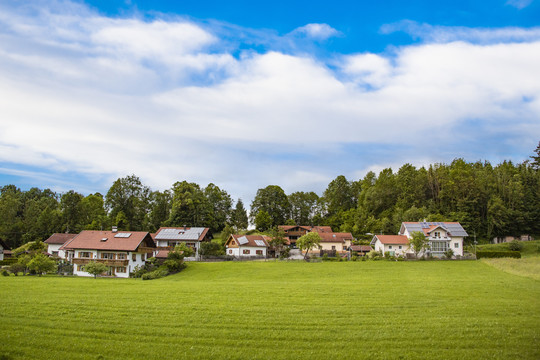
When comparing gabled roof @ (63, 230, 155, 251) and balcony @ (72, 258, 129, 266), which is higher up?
gabled roof @ (63, 230, 155, 251)

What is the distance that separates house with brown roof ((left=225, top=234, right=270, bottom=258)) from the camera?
6575cm

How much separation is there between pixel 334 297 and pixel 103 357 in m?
16.3

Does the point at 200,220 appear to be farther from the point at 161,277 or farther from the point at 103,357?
the point at 103,357

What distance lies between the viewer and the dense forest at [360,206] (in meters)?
74.3

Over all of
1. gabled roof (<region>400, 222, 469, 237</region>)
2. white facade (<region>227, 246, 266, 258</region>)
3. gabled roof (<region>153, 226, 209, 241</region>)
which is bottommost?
white facade (<region>227, 246, 266, 258</region>)

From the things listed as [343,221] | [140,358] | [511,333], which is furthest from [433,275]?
[343,221]

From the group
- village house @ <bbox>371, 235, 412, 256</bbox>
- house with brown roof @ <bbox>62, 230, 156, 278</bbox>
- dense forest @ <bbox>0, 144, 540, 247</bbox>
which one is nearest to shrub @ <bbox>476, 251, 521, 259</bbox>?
village house @ <bbox>371, 235, 412, 256</bbox>

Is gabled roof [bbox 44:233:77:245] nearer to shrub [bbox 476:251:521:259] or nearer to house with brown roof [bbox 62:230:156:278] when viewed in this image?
house with brown roof [bbox 62:230:156:278]

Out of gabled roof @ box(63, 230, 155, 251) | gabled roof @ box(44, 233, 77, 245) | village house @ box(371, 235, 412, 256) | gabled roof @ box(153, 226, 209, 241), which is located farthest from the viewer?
gabled roof @ box(153, 226, 209, 241)

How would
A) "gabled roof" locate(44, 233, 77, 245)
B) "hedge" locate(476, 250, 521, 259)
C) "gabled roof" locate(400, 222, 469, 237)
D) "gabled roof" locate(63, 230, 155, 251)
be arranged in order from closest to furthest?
"gabled roof" locate(63, 230, 155, 251) < "hedge" locate(476, 250, 521, 259) < "gabled roof" locate(400, 222, 469, 237) < "gabled roof" locate(44, 233, 77, 245)

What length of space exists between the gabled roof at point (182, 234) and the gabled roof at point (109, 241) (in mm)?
14824

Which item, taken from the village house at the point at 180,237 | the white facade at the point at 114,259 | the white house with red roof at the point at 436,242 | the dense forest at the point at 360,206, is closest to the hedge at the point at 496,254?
the white house with red roof at the point at 436,242

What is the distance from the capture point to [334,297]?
26.2 m

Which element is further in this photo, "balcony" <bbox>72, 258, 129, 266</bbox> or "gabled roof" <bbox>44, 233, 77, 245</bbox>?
"gabled roof" <bbox>44, 233, 77, 245</bbox>
